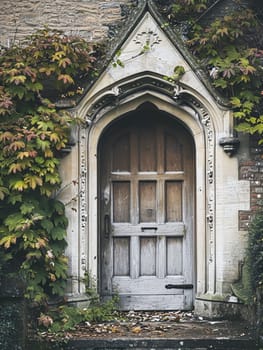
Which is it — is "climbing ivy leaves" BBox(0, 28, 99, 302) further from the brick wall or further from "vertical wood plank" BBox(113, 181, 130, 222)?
the brick wall

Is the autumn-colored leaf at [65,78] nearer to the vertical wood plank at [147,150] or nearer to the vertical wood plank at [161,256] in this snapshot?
the vertical wood plank at [147,150]

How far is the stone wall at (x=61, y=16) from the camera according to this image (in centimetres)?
879

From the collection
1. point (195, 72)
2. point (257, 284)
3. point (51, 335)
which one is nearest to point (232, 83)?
point (195, 72)

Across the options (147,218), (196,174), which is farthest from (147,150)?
(147,218)

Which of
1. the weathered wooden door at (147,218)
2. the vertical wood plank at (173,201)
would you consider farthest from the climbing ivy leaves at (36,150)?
the vertical wood plank at (173,201)

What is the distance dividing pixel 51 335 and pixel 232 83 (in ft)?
10.8

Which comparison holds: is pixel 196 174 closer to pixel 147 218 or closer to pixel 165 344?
pixel 147 218

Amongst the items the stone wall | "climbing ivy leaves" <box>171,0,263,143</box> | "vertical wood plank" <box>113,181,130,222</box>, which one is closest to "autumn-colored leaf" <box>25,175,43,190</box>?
"vertical wood plank" <box>113,181,130,222</box>

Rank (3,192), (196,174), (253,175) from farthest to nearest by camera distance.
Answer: (196,174), (253,175), (3,192)

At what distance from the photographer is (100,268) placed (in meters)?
8.66

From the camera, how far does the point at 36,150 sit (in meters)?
7.86

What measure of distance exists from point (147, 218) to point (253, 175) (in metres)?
1.34

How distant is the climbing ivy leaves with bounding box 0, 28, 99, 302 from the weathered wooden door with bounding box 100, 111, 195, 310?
74 centimetres

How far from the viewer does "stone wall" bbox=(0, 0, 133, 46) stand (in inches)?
346
